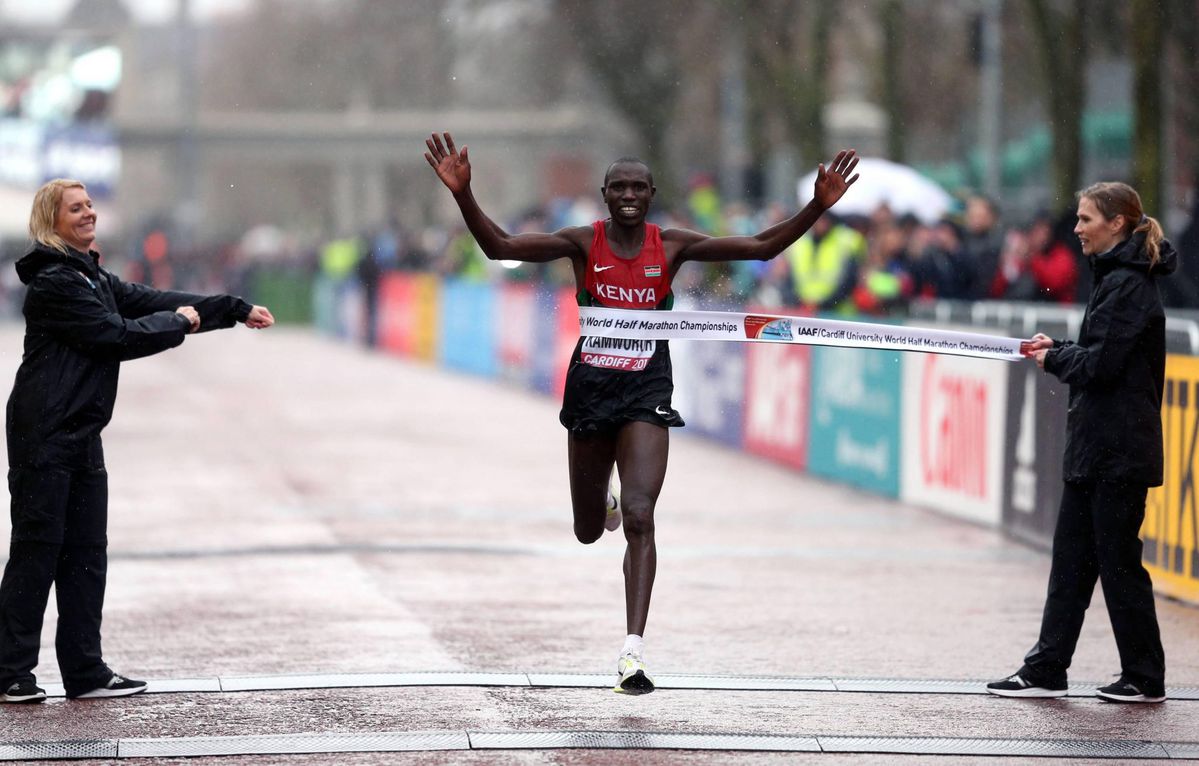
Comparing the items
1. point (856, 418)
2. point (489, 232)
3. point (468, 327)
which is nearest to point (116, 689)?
point (489, 232)

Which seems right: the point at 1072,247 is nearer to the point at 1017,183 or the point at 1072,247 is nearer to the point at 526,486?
the point at 526,486

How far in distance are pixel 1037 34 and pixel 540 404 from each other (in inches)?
301

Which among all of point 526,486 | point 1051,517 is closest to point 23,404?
point 1051,517

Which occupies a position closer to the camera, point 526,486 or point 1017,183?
point 526,486

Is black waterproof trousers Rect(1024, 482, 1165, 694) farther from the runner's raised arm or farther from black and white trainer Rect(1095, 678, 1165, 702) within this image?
the runner's raised arm

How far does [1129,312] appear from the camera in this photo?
791 cm

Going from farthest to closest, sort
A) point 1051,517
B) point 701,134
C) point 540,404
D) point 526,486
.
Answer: point 701,134 → point 540,404 → point 526,486 → point 1051,517

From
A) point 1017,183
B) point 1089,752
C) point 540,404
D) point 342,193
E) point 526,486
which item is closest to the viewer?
point 1089,752

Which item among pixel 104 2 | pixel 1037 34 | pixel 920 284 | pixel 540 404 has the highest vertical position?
pixel 104 2

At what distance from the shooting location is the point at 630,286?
8008 millimetres

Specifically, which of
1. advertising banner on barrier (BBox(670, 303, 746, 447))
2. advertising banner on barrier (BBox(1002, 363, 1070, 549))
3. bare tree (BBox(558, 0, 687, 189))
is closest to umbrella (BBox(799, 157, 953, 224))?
advertising banner on barrier (BBox(670, 303, 746, 447))

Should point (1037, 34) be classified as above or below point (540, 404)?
above

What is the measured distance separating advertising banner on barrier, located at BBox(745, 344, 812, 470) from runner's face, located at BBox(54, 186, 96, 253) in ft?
33.1

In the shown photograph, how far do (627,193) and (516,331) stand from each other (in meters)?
21.0
